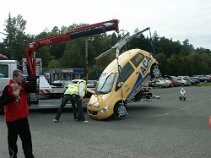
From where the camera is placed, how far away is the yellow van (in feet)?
47.2

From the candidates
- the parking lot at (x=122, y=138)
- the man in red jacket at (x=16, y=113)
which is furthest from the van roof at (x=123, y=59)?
the man in red jacket at (x=16, y=113)

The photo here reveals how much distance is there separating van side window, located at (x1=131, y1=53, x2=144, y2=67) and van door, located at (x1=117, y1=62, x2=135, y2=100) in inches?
12.3

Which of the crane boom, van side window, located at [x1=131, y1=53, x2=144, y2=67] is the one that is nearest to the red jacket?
the crane boom

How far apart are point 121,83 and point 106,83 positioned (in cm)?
68

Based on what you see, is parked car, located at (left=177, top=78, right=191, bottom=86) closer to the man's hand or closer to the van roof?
the van roof

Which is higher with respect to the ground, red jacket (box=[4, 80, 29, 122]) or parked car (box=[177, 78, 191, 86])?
red jacket (box=[4, 80, 29, 122])

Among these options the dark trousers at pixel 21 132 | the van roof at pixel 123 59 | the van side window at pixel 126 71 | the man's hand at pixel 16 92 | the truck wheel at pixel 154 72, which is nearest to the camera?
the man's hand at pixel 16 92

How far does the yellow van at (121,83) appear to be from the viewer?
567 inches

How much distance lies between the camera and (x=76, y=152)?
8.16m

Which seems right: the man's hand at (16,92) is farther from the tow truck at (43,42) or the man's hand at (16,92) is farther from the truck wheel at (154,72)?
the truck wheel at (154,72)

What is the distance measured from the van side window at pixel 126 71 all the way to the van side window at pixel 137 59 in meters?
0.34

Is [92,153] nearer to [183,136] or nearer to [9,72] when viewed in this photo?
[183,136]

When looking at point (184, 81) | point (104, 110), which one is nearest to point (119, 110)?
point (104, 110)

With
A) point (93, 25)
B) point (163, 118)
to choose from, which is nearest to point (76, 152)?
point (163, 118)
